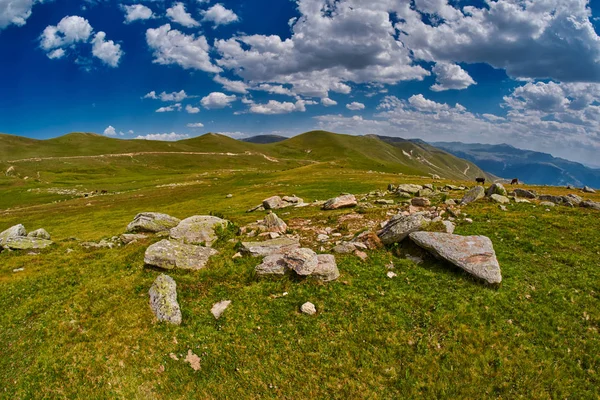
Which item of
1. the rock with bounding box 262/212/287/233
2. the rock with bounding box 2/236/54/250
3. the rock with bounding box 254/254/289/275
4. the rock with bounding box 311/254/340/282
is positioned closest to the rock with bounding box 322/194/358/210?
the rock with bounding box 262/212/287/233

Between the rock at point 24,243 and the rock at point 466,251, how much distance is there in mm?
33023

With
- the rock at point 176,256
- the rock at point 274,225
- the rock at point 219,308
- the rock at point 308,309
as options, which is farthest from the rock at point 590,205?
the rock at point 176,256

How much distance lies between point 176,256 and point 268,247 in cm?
618

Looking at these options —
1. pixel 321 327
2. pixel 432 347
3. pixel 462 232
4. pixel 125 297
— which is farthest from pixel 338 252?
pixel 125 297

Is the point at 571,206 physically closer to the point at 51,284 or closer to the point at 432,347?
the point at 432,347

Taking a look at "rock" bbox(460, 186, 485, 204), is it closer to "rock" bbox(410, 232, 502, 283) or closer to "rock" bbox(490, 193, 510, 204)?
"rock" bbox(490, 193, 510, 204)

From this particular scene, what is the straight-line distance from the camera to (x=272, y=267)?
18.0 meters

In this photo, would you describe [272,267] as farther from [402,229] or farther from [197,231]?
[402,229]

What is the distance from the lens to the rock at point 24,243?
26.5 metres

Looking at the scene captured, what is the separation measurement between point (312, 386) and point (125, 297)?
11.6 metres

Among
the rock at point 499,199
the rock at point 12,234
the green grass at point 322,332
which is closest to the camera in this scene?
the green grass at point 322,332

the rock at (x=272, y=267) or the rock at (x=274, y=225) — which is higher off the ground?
the rock at (x=274, y=225)

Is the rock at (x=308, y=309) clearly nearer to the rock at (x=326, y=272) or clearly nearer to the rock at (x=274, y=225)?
the rock at (x=326, y=272)

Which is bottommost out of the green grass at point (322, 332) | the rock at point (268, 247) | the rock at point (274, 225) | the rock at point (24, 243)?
the green grass at point (322, 332)
